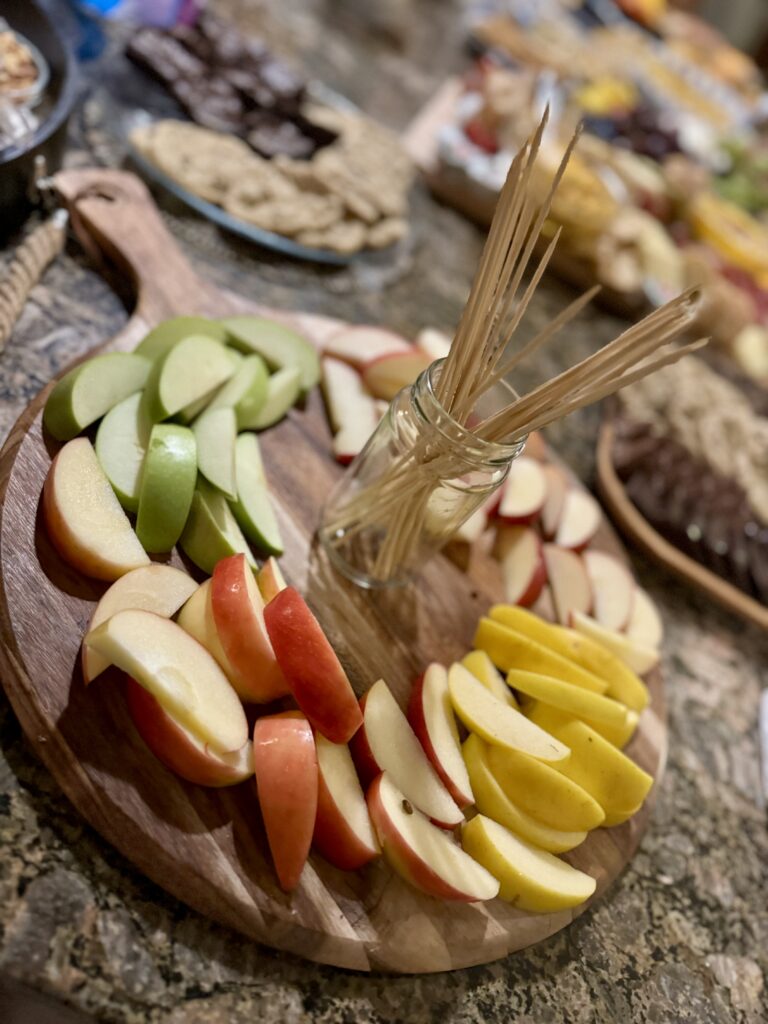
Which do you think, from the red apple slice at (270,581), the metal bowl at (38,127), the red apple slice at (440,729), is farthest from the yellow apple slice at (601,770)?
the metal bowl at (38,127)

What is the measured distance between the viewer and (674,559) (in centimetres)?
153

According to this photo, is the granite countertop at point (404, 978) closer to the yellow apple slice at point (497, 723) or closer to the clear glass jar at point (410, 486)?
the yellow apple slice at point (497, 723)

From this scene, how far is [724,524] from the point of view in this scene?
159 cm

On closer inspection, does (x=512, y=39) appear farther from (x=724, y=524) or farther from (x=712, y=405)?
(x=724, y=524)

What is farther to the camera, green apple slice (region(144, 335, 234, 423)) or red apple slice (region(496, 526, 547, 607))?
red apple slice (region(496, 526, 547, 607))

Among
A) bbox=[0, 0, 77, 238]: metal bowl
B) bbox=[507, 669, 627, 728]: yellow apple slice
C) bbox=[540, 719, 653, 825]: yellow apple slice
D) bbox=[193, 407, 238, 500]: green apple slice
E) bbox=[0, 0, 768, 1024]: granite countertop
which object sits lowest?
bbox=[0, 0, 768, 1024]: granite countertop

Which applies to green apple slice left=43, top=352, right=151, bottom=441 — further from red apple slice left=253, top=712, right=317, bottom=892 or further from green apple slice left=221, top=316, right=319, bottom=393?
red apple slice left=253, top=712, right=317, bottom=892

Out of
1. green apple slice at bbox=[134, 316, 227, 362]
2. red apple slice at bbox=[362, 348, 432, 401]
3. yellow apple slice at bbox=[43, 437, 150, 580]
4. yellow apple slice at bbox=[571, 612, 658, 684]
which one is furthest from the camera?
red apple slice at bbox=[362, 348, 432, 401]

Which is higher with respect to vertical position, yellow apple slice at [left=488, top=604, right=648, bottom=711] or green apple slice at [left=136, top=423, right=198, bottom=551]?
green apple slice at [left=136, top=423, right=198, bottom=551]

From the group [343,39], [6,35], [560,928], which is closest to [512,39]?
[343,39]

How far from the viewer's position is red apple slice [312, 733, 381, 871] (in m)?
0.82

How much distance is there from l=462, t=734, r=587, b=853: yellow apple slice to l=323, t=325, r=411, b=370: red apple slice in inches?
25.0

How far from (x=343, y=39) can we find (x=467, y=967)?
246cm

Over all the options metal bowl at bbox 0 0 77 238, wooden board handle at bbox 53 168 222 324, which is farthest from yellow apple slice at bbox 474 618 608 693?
metal bowl at bbox 0 0 77 238
